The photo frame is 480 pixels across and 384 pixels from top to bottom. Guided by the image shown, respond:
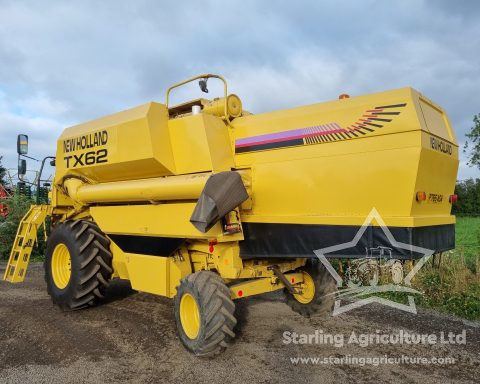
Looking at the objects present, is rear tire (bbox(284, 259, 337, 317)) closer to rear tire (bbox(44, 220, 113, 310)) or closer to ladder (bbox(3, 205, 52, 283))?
rear tire (bbox(44, 220, 113, 310))

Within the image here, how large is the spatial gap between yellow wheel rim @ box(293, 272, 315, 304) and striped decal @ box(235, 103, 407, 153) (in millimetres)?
2141

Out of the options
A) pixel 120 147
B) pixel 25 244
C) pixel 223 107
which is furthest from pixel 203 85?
pixel 25 244

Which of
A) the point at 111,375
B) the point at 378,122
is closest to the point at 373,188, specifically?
the point at 378,122

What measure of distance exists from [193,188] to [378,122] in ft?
6.56

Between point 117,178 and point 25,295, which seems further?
point 25,295

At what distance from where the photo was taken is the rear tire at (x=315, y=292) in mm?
5758

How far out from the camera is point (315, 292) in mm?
5828

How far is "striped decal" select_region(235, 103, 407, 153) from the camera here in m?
3.97

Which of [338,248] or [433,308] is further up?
[338,248]

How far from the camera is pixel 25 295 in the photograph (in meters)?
7.36

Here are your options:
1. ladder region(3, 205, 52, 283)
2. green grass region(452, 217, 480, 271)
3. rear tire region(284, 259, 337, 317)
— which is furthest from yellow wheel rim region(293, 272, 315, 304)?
ladder region(3, 205, 52, 283)

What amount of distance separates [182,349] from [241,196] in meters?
1.78

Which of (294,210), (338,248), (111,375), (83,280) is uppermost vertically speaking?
(294,210)

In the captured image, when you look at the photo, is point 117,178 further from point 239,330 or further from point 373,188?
point 373,188
